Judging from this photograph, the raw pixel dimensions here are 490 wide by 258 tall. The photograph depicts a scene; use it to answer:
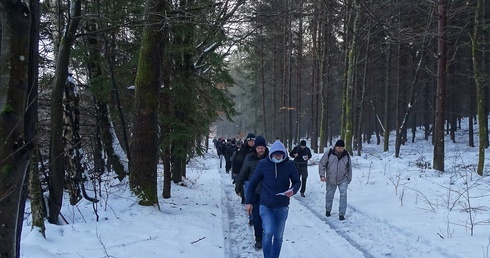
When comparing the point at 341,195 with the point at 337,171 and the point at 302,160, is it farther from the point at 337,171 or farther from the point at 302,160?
the point at 302,160

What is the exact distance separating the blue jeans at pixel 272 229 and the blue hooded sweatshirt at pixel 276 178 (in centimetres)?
13

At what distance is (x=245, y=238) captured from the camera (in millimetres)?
7750

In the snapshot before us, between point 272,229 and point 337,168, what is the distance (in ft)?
14.3

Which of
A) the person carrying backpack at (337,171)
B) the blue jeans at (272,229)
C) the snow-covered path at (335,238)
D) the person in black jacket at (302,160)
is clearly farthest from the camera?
the person in black jacket at (302,160)

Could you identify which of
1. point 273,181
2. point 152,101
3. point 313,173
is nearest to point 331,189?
point 273,181

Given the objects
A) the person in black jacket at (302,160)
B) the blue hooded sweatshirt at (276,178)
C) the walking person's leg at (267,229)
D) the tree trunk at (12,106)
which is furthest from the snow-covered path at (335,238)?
the tree trunk at (12,106)

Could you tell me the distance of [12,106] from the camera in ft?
8.36

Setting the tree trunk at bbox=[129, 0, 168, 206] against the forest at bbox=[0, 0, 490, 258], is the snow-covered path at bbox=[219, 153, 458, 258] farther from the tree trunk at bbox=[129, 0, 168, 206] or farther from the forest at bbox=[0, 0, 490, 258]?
the forest at bbox=[0, 0, 490, 258]

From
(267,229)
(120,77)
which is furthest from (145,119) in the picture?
(120,77)

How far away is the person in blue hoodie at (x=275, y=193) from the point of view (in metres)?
5.99

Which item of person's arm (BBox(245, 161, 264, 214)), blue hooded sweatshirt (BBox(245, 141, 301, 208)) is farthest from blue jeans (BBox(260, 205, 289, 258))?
person's arm (BBox(245, 161, 264, 214))

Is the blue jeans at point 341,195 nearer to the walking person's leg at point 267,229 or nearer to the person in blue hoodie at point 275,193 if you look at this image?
the person in blue hoodie at point 275,193

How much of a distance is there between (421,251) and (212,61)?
7953mm

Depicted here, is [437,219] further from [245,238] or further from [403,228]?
[245,238]
